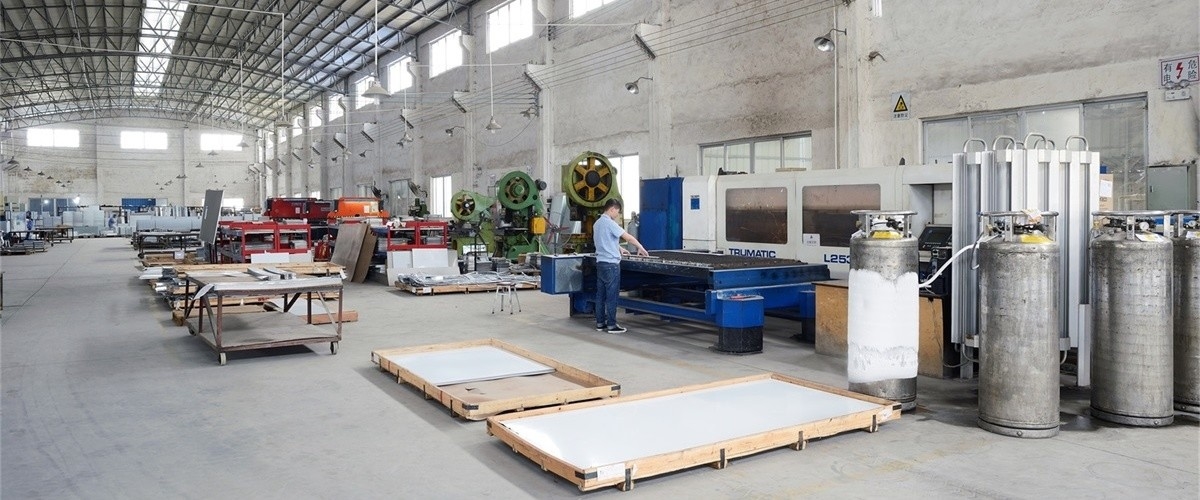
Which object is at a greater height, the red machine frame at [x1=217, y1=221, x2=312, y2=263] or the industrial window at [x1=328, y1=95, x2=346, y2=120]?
the industrial window at [x1=328, y1=95, x2=346, y2=120]

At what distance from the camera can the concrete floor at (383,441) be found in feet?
11.0

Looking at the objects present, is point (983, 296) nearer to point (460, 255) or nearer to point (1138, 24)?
point (1138, 24)

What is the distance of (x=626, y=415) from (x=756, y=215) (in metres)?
4.30

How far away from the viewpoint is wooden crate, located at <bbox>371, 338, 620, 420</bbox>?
4.46 metres

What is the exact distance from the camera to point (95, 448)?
3971 mm

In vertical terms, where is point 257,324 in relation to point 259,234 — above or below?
below

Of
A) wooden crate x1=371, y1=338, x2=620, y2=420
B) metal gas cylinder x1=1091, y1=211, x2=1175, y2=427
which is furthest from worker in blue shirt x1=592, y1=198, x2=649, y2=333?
metal gas cylinder x1=1091, y1=211, x2=1175, y2=427

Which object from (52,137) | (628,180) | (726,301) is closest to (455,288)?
(628,180)

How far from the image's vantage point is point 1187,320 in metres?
4.29

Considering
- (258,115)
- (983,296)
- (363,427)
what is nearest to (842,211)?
(983,296)

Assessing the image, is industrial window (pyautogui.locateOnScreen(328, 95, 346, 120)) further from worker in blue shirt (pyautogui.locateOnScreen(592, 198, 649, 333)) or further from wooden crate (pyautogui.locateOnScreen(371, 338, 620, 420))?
wooden crate (pyautogui.locateOnScreen(371, 338, 620, 420))

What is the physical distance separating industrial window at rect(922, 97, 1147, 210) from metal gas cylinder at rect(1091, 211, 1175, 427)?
3.51 m

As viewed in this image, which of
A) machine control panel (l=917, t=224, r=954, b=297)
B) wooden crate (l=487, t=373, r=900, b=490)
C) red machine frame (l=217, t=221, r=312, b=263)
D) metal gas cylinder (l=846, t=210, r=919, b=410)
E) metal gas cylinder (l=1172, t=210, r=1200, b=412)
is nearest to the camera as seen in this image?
wooden crate (l=487, t=373, r=900, b=490)

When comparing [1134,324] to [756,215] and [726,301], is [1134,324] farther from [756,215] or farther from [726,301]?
[756,215]
